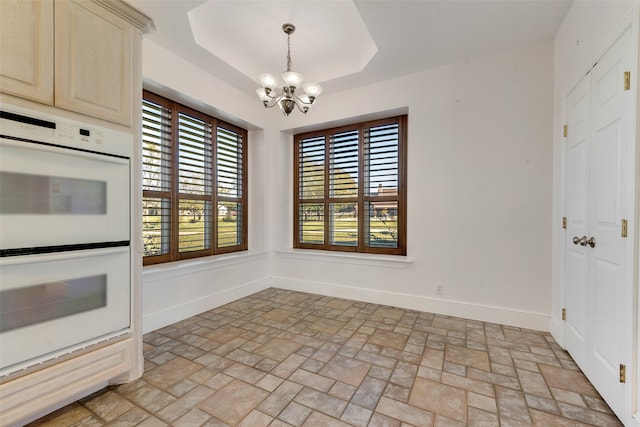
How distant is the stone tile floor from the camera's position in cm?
158

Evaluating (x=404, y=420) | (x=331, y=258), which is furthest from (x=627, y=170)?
(x=331, y=258)

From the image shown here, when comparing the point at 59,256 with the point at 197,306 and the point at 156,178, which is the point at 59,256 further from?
the point at 197,306

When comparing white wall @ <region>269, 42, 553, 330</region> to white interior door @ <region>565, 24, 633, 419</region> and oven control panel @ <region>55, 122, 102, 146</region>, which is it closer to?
white interior door @ <region>565, 24, 633, 419</region>

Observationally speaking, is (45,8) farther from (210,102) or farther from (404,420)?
(404,420)

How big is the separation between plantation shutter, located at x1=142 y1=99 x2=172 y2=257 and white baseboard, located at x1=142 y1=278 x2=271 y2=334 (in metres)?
0.67

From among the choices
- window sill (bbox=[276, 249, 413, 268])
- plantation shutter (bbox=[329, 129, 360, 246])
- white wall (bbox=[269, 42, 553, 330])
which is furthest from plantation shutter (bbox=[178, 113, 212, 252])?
white wall (bbox=[269, 42, 553, 330])

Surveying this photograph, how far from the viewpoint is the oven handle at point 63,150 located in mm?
1360

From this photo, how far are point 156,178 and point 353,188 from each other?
2551 millimetres

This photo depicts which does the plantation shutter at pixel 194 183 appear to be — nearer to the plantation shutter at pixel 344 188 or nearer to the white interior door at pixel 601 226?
the plantation shutter at pixel 344 188

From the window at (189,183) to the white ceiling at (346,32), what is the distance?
739mm

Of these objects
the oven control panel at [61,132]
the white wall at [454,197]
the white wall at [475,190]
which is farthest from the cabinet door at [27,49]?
the white wall at [475,190]

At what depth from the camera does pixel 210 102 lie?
3381mm

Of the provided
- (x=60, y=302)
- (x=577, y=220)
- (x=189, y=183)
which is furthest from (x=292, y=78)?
(x=577, y=220)

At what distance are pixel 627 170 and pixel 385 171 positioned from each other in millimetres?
2427
